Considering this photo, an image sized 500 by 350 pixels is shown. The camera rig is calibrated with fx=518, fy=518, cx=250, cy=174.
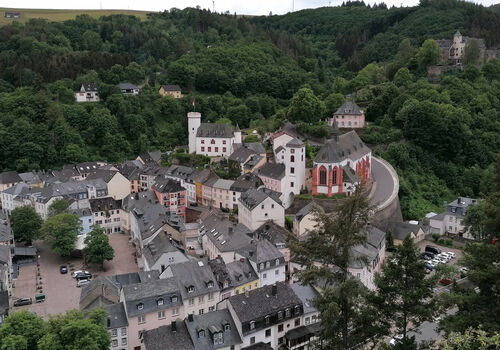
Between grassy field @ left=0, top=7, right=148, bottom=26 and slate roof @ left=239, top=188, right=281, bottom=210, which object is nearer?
slate roof @ left=239, top=188, right=281, bottom=210

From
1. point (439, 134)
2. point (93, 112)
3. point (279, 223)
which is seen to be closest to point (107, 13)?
point (93, 112)

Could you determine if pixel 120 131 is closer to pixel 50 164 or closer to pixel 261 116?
pixel 50 164

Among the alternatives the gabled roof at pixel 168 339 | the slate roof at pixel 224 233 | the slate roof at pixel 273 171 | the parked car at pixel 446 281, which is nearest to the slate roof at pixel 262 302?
the gabled roof at pixel 168 339

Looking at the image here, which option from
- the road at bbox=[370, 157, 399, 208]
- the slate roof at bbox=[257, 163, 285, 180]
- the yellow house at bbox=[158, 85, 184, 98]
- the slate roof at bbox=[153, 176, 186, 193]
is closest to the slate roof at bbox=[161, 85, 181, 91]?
the yellow house at bbox=[158, 85, 184, 98]

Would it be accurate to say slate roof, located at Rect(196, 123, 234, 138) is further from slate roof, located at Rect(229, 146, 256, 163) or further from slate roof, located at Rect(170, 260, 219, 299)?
slate roof, located at Rect(170, 260, 219, 299)

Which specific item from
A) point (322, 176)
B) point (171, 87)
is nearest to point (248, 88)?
point (171, 87)

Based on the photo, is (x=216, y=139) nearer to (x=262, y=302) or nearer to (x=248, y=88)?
(x=262, y=302)
